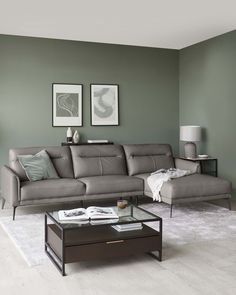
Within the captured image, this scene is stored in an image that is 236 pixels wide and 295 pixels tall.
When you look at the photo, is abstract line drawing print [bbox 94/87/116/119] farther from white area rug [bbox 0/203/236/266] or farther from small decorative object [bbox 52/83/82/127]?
white area rug [bbox 0/203/236/266]

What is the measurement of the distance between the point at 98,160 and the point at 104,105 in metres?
1.24

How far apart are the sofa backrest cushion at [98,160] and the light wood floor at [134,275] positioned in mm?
2238

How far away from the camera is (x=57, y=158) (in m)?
5.75

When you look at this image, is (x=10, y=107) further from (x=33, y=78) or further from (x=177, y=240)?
(x=177, y=240)

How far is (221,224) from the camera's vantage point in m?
4.63

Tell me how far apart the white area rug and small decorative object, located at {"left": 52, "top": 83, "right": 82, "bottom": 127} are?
194cm

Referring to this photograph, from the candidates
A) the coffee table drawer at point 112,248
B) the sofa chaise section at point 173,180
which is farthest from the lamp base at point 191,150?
the coffee table drawer at point 112,248

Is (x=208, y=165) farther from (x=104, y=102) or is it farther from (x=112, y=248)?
(x=112, y=248)

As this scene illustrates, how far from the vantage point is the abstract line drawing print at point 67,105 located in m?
6.51

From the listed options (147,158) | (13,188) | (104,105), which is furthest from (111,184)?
(104,105)

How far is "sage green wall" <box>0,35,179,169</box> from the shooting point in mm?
6234

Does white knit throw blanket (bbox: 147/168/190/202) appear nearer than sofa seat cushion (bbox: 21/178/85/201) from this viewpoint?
No

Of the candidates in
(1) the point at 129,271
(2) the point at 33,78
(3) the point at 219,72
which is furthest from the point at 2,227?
(3) the point at 219,72

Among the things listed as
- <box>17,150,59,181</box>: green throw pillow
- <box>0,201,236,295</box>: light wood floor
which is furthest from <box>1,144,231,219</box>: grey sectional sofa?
<box>0,201,236,295</box>: light wood floor
